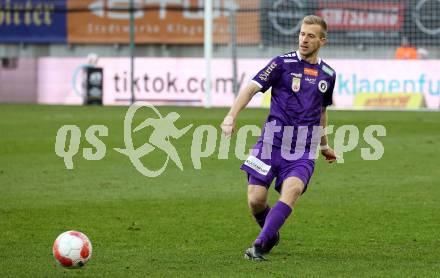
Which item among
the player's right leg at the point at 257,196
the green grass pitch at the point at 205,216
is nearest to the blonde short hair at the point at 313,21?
the player's right leg at the point at 257,196

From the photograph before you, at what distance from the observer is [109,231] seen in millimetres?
10414

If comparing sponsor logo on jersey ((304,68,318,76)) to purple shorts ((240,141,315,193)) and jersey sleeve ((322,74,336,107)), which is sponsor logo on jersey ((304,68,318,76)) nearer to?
jersey sleeve ((322,74,336,107))

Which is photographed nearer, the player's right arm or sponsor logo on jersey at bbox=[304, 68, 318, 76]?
the player's right arm

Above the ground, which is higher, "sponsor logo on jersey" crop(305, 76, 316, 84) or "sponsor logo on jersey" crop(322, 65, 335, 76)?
"sponsor logo on jersey" crop(322, 65, 335, 76)

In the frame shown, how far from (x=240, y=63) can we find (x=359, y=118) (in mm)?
6940

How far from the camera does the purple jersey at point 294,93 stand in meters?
8.94

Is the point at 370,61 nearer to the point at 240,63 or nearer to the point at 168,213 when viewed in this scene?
the point at 240,63

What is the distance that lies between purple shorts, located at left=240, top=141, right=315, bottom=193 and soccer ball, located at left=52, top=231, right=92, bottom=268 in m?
1.67

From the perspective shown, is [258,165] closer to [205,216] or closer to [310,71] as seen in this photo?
[310,71]

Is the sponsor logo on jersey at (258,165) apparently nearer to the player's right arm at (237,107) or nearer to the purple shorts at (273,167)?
the purple shorts at (273,167)

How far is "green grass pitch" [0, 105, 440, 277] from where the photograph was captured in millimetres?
8430

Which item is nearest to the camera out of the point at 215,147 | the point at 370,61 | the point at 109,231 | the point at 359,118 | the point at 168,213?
the point at 109,231

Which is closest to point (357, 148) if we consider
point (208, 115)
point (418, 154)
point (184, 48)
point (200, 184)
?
point (418, 154)

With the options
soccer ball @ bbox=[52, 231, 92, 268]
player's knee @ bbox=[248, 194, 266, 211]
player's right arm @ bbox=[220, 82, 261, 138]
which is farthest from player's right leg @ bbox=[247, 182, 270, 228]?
soccer ball @ bbox=[52, 231, 92, 268]
